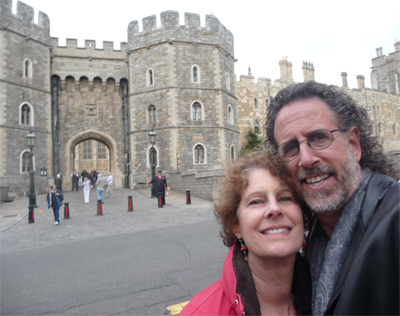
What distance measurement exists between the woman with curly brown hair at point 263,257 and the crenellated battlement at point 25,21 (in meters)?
22.4

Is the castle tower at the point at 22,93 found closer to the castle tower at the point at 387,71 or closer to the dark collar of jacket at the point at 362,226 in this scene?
the dark collar of jacket at the point at 362,226

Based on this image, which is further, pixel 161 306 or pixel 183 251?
pixel 183 251

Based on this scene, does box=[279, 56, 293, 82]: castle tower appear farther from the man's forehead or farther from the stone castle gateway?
the man's forehead

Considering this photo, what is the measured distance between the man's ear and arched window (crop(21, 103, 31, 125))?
2163 cm

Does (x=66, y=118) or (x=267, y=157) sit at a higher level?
(x=66, y=118)

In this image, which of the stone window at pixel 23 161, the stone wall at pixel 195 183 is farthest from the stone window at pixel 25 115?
the stone wall at pixel 195 183

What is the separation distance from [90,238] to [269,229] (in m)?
6.90

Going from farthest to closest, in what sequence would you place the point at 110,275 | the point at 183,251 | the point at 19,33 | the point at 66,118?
the point at 66,118, the point at 19,33, the point at 183,251, the point at 110,275

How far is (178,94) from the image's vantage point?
20.1m

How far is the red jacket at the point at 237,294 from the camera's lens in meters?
1.27

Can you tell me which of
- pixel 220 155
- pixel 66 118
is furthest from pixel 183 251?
pixel 66 118

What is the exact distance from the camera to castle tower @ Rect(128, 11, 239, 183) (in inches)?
789

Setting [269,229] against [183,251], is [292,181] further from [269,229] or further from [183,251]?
[183,251]

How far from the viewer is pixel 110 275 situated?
4395mm
